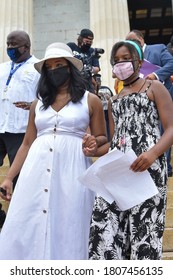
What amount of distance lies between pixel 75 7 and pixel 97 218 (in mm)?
14123

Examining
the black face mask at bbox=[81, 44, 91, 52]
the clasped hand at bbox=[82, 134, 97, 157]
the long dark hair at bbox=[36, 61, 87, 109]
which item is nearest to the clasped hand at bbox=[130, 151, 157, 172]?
the clasped hand at bbox=[82, 134, 97, 157]

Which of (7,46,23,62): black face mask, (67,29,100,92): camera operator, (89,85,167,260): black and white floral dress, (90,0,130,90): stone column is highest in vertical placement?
(90,0,130,90): stone column

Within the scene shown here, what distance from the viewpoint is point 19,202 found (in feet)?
9.97

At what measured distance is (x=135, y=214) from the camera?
8.66ft

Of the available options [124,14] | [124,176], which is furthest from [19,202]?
[124,14]

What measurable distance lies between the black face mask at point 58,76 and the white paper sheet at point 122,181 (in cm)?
88

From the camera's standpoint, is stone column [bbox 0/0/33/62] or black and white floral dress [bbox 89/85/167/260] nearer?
black and white floral dress [bbox 89/85/167/260]

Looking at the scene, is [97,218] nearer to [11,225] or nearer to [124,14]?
[11,225]

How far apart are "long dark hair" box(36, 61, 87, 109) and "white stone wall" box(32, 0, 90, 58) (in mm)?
12181

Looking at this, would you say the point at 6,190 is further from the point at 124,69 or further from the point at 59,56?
the point at 124,69

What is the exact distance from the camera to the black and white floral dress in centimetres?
261

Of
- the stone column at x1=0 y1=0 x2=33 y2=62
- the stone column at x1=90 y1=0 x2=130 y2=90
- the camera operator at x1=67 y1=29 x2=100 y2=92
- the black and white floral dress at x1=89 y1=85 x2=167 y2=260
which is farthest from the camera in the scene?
the stone column at x1=0 y1=0 x2=33 y2=62

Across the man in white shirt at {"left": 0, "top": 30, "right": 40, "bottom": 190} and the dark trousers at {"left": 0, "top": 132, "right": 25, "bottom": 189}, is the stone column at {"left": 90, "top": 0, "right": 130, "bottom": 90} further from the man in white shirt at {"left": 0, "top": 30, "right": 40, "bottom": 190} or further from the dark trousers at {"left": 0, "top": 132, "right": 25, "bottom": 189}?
the dark trousers at {"left": 0, "top": 132, "right": 25, "bottom": 189}

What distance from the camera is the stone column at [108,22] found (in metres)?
13.5
